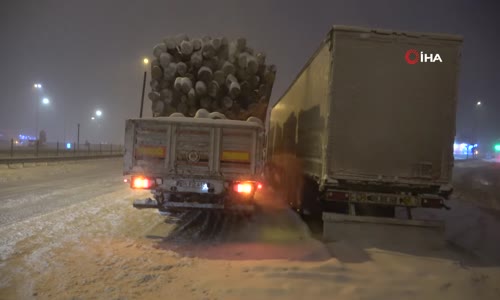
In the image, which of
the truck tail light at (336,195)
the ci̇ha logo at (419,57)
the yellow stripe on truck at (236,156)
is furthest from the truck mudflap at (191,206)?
the ci̇ha logo at (419,57)

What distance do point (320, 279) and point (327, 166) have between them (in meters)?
2.62

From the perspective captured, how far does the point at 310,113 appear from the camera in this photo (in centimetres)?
954

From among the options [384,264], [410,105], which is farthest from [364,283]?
[410,105]

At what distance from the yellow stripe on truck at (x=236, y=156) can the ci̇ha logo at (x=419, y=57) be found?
10.9 feet

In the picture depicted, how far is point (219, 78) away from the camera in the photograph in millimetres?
11898

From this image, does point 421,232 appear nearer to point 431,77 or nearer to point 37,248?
point 431,77

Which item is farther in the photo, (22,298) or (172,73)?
(172,73)

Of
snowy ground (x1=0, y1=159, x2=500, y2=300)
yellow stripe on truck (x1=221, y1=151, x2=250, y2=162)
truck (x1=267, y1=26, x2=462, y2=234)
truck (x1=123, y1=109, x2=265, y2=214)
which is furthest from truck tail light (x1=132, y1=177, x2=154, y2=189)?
truck (x1=267, y1=26, x2=462, y2=234)

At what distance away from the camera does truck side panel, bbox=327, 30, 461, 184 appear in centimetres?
741

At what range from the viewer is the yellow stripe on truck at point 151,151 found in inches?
297

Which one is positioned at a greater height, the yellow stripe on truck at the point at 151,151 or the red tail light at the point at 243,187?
the yellow stripe on truck at the point at 151,151

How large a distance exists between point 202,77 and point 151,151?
468 centimetres

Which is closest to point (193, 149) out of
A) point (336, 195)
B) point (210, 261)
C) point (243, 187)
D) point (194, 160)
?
point (194, 160)

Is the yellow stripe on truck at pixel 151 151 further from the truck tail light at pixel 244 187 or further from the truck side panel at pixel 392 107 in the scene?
the truck side panel at pixel 392 107
